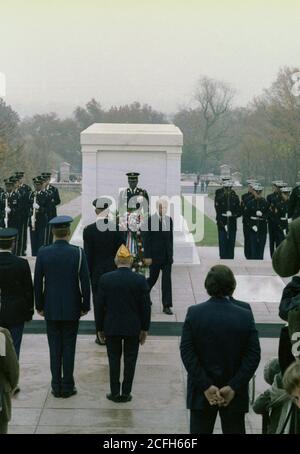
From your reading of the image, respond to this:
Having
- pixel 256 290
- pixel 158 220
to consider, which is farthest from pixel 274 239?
pixel 158 220

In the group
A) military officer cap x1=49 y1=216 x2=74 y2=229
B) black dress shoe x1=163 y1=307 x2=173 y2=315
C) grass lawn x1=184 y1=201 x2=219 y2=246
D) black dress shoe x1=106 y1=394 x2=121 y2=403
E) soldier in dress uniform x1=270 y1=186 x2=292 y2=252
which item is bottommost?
grass lawn x1=184 y1=201 x2=219 y2=246

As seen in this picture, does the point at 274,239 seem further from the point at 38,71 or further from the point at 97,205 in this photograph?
the point at 38,71

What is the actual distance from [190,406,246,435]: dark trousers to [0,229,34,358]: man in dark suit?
2.26 meters

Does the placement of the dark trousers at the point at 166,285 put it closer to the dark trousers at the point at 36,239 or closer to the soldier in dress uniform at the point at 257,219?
the soldier in dress uniform at the point at 257,219

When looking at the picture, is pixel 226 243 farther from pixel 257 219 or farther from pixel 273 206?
pixel 273 206

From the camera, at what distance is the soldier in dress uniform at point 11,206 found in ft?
48.8

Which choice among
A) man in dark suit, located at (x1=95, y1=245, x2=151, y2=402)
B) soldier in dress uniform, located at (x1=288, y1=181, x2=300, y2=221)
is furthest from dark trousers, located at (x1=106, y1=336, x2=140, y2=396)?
soldier in dress uniform, located at (x1=288, y1=181, x2=300, y2=221)

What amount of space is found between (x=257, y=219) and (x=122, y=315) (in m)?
8.64

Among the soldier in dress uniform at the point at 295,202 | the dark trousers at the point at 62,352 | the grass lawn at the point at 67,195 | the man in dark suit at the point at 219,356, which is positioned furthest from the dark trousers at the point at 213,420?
the grass lawn at the point at 67,195

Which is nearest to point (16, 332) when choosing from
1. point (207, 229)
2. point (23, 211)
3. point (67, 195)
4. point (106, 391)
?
point (106, 391)

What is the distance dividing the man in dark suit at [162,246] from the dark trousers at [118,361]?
2.96 metres

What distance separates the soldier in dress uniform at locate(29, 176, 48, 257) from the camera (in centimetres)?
1552

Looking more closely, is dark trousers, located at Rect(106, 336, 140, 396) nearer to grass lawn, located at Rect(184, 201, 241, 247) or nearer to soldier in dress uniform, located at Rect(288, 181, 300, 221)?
soldier in dress uniform, located at Rect(288, 181, 300, 221)

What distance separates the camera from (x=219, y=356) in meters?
5.16
